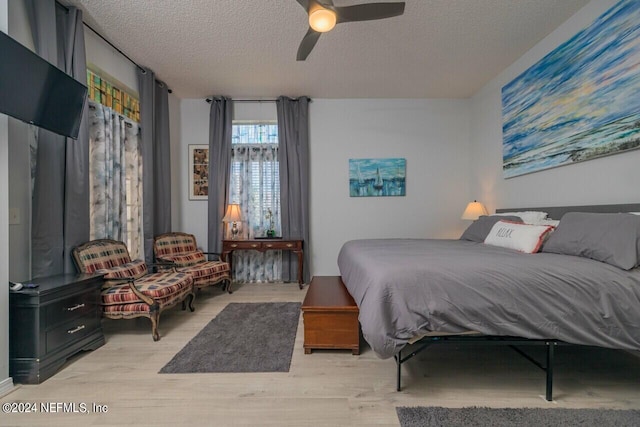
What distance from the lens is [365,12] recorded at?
2023mm

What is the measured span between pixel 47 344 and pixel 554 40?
195 inches

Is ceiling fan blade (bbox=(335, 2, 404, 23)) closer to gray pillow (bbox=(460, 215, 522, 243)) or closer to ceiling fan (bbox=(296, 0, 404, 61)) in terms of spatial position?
ceiling fan (bbox=(296, 0, 404, 61))

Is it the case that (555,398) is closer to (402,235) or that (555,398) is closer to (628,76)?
(628,76)

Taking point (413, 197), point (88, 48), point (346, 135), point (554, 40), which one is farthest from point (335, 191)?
point (88, 48)

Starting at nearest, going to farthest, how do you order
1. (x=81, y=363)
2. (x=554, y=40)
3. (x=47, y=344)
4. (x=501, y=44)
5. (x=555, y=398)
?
(x=555, y=398) → (x=47, y=344) → (x=81, y=363) → (x=554, y=40) → (x=501, y=44)

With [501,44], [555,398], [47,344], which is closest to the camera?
[555,398]

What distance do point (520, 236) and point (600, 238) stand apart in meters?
0.53

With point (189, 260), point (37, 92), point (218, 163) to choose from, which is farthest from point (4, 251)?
point (218, 163)

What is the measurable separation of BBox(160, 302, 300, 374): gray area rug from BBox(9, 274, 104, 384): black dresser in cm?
71

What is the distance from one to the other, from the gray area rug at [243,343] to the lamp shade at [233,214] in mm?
1367

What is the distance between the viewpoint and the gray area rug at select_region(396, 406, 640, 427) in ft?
4.46

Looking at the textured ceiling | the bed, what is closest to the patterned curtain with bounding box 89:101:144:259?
the textured ceiling

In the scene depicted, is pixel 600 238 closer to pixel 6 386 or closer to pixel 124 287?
pixel 124 287

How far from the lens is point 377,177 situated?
14.3ft
